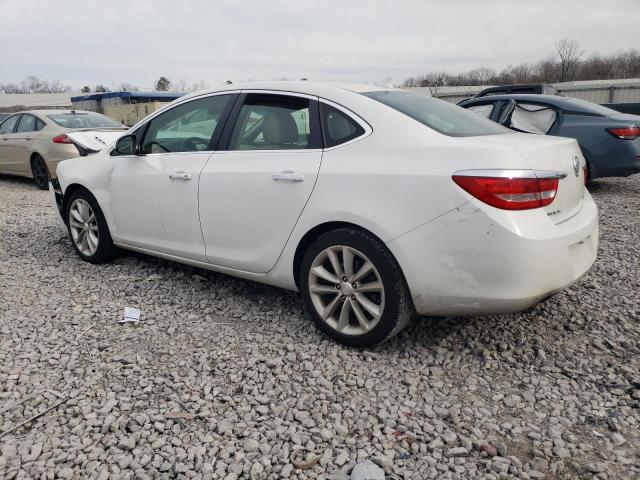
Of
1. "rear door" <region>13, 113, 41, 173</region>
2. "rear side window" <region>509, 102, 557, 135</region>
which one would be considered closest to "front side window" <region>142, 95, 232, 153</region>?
"rear side window" <region>509, 102, 557, 135</region>

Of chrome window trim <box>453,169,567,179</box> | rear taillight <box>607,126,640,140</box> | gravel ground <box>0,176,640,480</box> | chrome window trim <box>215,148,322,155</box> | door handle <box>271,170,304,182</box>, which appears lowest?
gravel ground <box>0,176,640,480</box>

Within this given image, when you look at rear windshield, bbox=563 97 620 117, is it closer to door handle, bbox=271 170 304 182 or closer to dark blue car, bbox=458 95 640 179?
dark blue car, bbox=458 95 640 179

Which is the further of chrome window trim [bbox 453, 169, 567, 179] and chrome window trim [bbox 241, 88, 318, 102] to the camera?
chrome window trim [bbox 241, 88, 318, 102]

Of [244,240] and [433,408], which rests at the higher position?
[244,240]

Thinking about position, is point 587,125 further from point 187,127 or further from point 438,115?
point 187,127

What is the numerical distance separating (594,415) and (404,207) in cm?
135

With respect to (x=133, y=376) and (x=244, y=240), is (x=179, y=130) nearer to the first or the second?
(x=244, y=240)

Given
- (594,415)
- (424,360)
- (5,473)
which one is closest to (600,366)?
(594,415)

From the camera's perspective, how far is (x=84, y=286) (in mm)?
4301

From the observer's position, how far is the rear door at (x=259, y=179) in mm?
3193

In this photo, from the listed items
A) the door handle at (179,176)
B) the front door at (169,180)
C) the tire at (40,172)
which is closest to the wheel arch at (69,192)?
the front door at (169,180)

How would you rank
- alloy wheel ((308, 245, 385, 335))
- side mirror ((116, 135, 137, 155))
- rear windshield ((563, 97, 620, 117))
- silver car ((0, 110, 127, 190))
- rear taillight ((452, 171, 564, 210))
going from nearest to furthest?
rear taillight ((452, 171, 564, 210))
alloy wheel ((308, 245, 385, 335))
side mirror ((116, 135, 137, 155))
rear windshield ((563, 97, 620, 117))
silver car ((0, 110, 127, 190))

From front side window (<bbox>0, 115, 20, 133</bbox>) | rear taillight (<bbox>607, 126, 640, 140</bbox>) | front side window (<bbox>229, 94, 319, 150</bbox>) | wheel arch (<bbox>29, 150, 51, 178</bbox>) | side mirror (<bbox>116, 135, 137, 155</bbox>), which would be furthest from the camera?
front side window (<bbox>0, 115, 20, 133</bbox>)

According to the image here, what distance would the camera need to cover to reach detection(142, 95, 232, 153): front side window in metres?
3.80
